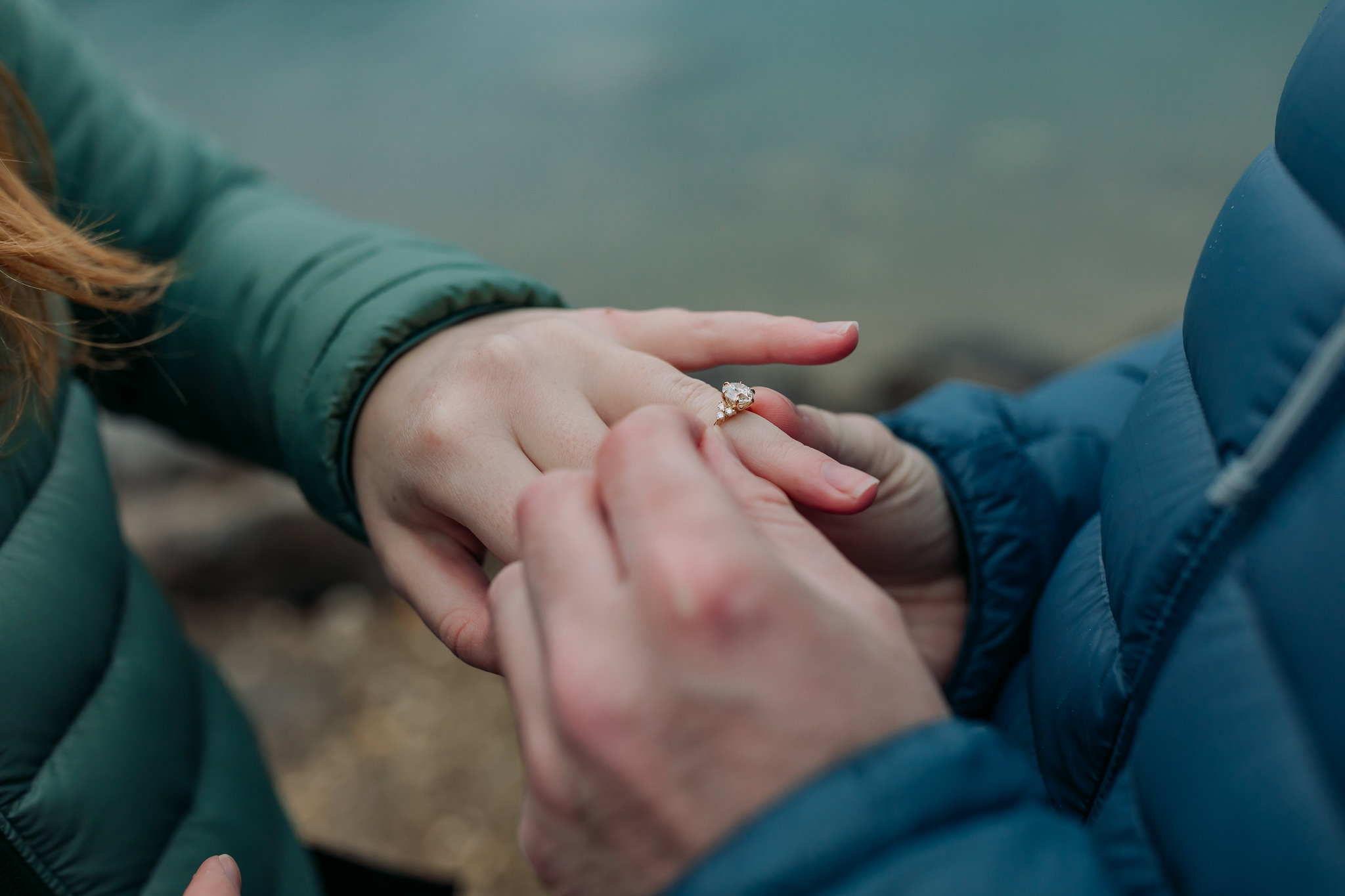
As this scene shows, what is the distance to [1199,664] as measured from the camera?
0.50 m

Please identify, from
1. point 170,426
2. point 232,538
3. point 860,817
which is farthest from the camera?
point 232,538

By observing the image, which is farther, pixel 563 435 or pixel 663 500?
pixel 563 435

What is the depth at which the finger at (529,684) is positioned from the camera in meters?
0.45

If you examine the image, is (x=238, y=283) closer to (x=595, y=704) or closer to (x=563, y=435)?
(x=563, y=435)

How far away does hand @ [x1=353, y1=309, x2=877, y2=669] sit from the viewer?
730mm

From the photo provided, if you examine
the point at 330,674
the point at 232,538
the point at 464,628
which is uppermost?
the point at 464,628

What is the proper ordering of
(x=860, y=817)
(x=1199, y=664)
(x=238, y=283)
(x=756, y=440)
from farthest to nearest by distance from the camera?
(x=238, y=283) < (x=756, y=440) < (x=1199, y=664) < (x=860, y=817)

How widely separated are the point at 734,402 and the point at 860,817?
0.42 metres

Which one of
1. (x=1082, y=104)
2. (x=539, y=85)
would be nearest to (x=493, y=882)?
(x=539, y=85)

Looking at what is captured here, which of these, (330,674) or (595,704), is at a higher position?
(595,704)

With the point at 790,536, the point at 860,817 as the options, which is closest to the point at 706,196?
the point at 790,536

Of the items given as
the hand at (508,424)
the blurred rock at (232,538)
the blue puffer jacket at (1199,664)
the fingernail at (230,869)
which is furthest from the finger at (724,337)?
the blurred rock at (232,538)

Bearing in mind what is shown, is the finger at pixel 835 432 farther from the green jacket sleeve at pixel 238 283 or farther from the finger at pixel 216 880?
the finger at pixel 216 880

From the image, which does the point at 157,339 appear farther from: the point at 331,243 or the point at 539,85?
the point at 539,85
